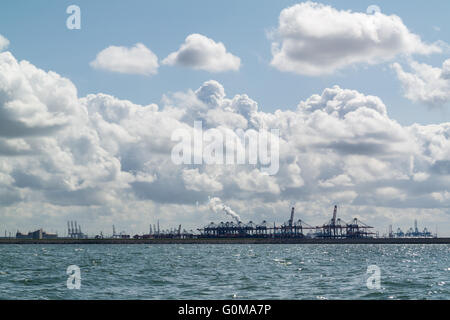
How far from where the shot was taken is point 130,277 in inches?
2515
